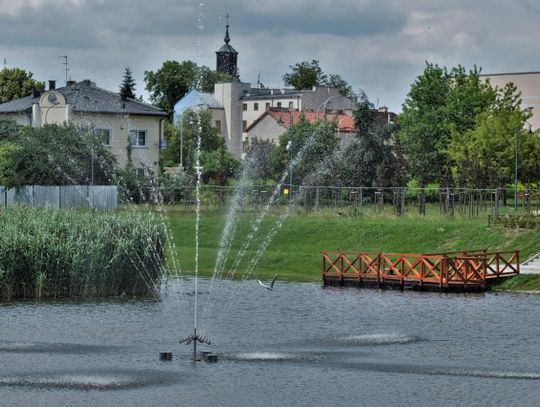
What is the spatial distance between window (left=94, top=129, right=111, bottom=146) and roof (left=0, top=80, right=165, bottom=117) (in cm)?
253

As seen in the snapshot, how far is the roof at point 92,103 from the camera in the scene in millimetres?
111625

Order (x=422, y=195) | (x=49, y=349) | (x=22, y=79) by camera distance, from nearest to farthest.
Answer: (x=49, y=349), (x=422, y=195), (x=22, y=79)

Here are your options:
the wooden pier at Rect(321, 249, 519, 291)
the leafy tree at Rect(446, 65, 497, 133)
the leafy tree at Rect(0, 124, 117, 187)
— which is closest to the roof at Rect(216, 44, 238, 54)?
the leafy tree at Rect(446, 65, 497, 133)

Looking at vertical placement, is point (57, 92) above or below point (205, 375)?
above

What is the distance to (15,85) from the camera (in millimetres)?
147125

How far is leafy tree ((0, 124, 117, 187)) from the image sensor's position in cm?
9219

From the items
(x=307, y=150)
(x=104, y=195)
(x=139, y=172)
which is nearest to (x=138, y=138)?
(x=139, y=172)

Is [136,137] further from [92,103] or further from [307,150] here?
[307,150]

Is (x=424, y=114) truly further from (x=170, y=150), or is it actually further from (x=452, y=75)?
(x=170, y=150)

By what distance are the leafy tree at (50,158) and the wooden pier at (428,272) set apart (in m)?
36.0

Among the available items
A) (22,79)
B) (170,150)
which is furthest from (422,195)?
(22,79)

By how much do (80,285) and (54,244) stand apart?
2109 millimetres

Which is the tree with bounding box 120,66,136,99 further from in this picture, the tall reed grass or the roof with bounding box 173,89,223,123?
the tall reed grass

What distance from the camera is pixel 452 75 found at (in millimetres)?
120688
